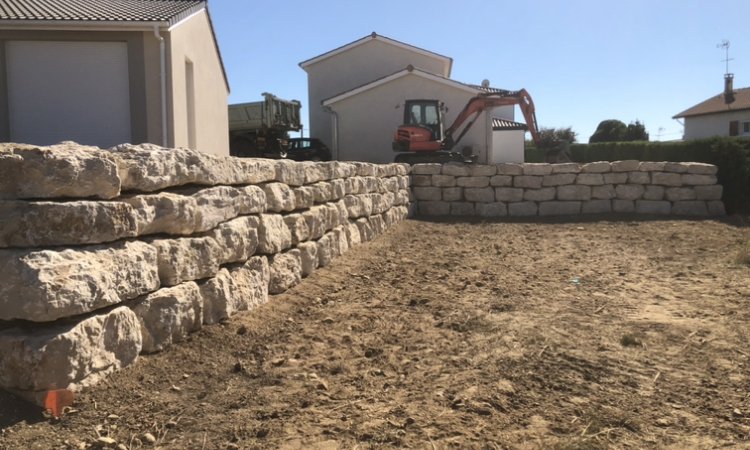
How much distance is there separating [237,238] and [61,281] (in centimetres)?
192

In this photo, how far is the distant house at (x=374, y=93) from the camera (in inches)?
977

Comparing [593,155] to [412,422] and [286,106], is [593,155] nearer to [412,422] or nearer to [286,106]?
[286,106]

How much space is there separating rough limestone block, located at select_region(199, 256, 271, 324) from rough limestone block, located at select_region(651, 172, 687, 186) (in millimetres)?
12057

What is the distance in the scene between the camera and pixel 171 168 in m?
4.29

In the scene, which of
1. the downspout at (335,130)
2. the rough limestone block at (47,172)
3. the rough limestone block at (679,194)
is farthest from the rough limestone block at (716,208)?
the downspout at (335,130)

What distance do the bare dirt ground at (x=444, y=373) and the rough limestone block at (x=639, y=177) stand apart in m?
7.59

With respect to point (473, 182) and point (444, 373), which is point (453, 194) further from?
point (444, 373)

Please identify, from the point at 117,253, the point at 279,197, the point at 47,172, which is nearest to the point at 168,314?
the point at 117,253

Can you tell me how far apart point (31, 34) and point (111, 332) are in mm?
13004

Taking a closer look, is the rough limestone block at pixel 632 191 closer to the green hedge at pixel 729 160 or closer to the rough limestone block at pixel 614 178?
the rough limestone block at pixel 614 178

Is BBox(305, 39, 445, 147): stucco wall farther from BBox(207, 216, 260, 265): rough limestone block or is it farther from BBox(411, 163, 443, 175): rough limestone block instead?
BBox(207, 216, 260, 265): rough limestone block

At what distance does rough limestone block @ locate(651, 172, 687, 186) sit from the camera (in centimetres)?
1446

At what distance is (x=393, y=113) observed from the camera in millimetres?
25328

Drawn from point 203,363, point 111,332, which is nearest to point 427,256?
point 203,363
